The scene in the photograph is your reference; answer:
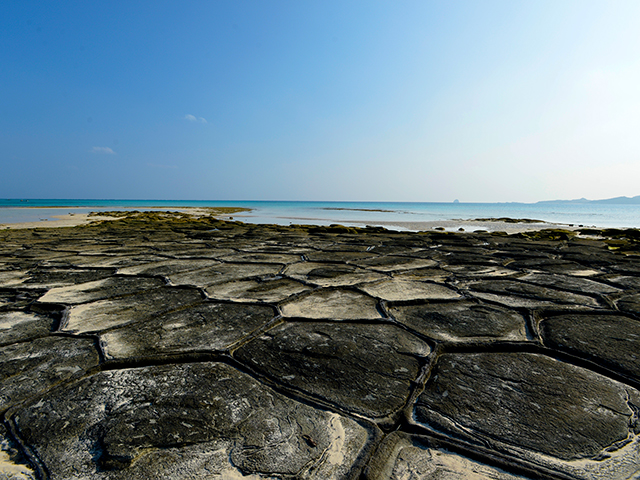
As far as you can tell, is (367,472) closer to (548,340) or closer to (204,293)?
(548,340)

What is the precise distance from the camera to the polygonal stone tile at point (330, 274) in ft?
7.06

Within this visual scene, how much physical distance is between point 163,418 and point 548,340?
1280 mm

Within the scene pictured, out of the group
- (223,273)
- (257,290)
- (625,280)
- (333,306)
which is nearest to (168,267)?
(223,273)

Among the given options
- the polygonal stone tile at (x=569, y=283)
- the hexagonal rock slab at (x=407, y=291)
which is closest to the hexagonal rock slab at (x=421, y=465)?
the hexagonal rock slab at (x=407, y=291)

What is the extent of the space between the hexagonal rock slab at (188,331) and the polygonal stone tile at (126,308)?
0.30 feet

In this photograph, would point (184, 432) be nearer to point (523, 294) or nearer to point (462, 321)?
point (462, 321)

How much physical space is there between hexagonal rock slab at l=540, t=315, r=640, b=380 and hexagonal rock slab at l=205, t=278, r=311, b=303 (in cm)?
117

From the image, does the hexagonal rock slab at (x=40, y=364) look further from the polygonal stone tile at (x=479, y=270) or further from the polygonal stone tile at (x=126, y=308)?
the polygonal stone tile at (x=479, y=270)

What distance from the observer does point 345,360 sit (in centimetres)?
108

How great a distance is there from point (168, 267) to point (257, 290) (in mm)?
1070

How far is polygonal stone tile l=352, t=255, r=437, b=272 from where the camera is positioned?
105 inches

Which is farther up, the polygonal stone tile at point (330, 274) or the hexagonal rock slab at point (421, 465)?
the hexagonal rock slab at point (421, 465)

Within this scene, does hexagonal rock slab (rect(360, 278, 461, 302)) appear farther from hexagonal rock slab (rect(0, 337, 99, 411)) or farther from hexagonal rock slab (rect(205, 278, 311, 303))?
hexagonal rock slab (rect(0, 337, 99, 411))

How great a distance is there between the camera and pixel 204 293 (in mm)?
1844
